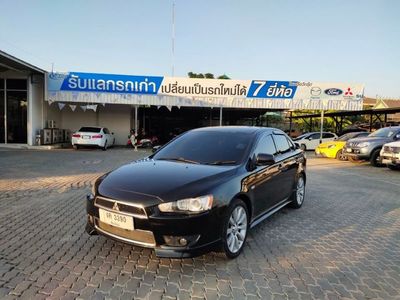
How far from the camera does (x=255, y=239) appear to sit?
4789 mm

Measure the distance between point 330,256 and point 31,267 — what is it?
11.5 ft

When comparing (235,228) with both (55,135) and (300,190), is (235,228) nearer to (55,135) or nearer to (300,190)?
(300,190)

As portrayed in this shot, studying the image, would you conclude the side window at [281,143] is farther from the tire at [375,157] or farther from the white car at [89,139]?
the white car at [89,139]

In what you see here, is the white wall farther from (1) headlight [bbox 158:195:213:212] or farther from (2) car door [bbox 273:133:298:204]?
(1) headlight [bbox 158:195:213:212]

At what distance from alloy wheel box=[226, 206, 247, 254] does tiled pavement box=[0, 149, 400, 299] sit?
0.17 metres

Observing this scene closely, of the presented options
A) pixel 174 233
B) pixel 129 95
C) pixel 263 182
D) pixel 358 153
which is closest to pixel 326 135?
pixel 358 153

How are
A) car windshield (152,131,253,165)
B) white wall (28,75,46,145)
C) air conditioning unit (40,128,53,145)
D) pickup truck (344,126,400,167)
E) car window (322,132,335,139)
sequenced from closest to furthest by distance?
car windshield (152,131,253,165) < pickup truck (344,126,400,167) < white wall (28,75,46,145) < air conditioning unit (40,128,53,145) < car window (322,132,335,139)

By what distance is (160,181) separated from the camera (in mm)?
3891

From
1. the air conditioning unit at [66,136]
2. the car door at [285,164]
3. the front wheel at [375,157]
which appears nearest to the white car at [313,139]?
the front wheel at [375,157]

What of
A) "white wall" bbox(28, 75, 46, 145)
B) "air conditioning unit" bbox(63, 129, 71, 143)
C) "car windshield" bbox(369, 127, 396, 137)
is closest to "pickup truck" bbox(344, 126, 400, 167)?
"car windshield" bbox(369, 127, 396, 137)

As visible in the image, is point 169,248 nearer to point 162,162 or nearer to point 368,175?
point 162,162

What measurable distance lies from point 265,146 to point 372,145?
1074 cm

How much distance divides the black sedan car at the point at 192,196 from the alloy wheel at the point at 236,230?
0.01m

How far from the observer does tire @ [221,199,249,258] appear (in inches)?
153
